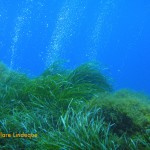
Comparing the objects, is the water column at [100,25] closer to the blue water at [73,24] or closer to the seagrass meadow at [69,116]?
the blue water at [73,24]

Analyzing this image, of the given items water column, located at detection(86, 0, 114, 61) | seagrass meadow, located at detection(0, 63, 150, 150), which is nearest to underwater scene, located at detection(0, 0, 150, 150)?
seagrass meadow, located at detection(0, 63, 150, 150)

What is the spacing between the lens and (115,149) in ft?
10.5

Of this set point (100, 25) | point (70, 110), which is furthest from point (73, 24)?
point (70, 110)

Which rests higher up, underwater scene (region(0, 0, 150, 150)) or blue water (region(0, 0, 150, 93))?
blue water (region(0, 0, 150, 93))

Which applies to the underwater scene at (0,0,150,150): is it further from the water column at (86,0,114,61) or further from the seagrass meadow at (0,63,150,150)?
the water column at (86,0,114,61)

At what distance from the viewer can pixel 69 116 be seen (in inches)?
166

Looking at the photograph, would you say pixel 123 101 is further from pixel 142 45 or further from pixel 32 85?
pixel 142 45

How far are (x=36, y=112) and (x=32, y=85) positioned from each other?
919 mm

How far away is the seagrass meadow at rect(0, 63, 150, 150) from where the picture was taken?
337 cm

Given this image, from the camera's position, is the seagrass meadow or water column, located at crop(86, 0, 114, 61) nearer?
the seagrass meadow

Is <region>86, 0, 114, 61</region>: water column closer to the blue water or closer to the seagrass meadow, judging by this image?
the blue water

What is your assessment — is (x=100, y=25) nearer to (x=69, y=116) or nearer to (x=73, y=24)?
(x=73, y=24)

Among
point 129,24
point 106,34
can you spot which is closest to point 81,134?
point 129,24

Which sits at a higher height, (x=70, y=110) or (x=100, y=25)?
(x=100, y=25)
